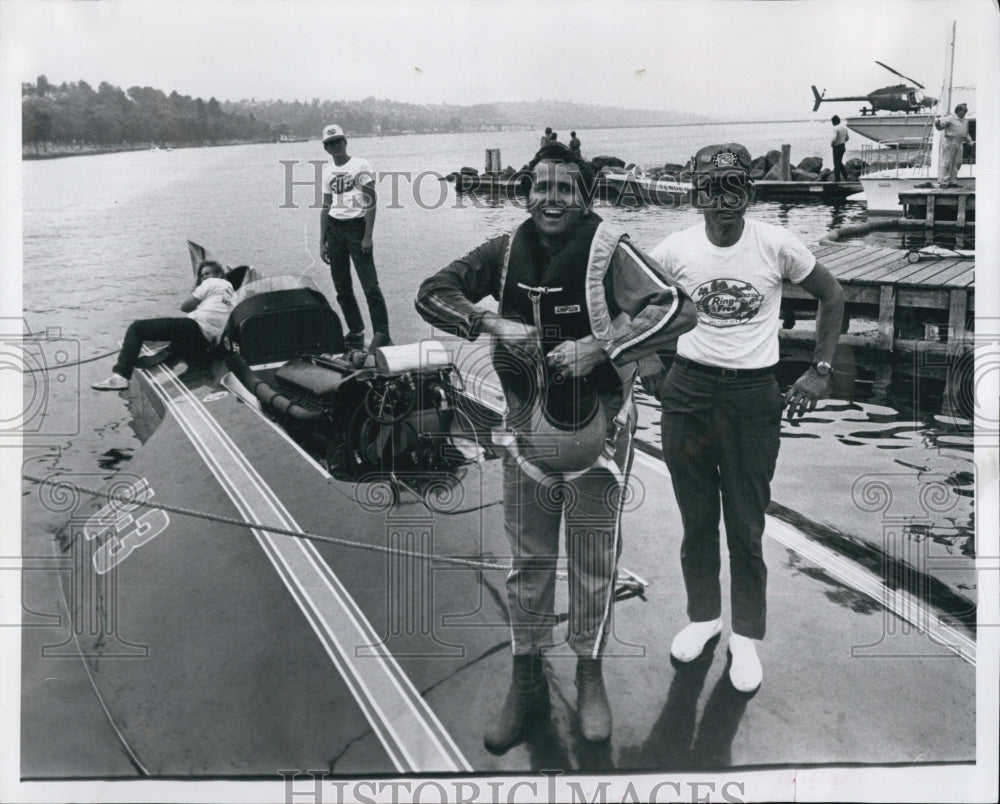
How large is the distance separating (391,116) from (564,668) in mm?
2498

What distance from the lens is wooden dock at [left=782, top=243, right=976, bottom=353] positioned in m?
4.06

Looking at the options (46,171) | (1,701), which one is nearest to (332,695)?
(1,701)

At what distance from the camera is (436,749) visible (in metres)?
3.45

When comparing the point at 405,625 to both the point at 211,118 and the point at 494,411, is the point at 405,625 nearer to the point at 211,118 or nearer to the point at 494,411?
the point at 494,411

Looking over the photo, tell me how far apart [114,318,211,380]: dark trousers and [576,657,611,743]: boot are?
2284mm

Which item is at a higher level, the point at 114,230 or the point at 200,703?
the point at 114,230

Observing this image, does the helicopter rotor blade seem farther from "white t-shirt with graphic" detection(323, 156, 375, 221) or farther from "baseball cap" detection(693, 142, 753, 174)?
"white t-shirt with graphic" detection(323, 156, 375, 221)

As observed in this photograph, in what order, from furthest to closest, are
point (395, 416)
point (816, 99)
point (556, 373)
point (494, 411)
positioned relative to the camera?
point (816, 99) < point (395, 416) < point (494, 411) < point (556, 373)

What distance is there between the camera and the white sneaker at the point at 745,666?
11.7 feet

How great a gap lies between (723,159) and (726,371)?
0.88 metres

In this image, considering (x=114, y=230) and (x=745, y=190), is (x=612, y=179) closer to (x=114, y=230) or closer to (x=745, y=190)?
(x=745, y=190)

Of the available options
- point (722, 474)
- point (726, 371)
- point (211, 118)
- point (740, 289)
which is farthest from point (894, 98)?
point (211, 118)

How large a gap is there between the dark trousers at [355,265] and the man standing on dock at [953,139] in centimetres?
272

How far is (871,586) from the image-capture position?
12.6 ft
